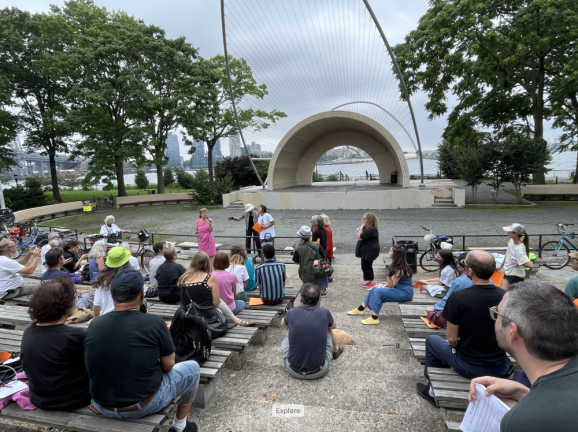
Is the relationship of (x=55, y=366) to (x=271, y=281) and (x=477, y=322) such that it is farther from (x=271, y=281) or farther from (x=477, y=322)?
(x=477, y=322)

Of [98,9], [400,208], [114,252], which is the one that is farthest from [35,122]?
[114,252]

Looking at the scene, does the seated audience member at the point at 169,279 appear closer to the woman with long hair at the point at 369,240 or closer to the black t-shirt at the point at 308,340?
the black t-shirt at the point at 308,340

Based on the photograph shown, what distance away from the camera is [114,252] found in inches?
156

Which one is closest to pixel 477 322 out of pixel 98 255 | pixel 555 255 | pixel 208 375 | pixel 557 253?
pixel 208 375

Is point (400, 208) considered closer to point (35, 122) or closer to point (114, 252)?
point (114, 252)

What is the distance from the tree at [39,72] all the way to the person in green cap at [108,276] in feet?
83.0

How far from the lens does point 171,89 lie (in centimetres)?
2702

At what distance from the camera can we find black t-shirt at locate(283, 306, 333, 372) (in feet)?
11.6

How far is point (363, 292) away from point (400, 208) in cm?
1379

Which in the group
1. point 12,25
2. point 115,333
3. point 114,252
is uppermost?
point 12,25

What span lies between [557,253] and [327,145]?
870 inches

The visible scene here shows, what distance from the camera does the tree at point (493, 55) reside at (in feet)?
61.2

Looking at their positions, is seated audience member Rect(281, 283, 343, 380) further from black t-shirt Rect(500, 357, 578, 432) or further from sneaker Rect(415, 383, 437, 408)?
black t-shirt Rect(500, 357, 578, 432)

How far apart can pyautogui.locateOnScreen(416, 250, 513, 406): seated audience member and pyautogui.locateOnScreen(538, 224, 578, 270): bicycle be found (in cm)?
643
